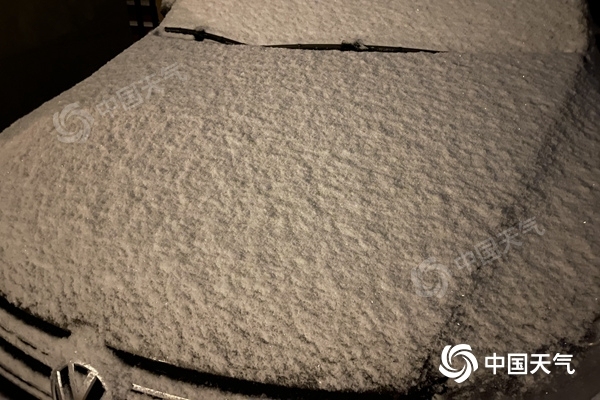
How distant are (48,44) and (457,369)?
8.05 ft

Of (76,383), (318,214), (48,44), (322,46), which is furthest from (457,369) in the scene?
(48,44)

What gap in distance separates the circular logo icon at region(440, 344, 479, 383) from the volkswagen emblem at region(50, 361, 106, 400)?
1.96ft

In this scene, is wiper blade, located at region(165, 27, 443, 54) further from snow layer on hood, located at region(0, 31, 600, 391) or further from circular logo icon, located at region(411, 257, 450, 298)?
circular logo icon, located at region(411, 257, 450, 298)

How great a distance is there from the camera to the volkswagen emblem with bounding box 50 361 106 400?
92cm

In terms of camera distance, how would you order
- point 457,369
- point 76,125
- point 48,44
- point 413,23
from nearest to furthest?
point 457,369 < point 76,125 < point 413,23 < point 48,44

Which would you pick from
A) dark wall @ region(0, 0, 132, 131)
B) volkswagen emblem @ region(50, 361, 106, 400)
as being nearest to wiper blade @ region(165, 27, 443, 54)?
volkswagen emblem @ region(50, 361, 106, 400)

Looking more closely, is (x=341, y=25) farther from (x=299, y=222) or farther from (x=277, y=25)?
(x=299, y=222)

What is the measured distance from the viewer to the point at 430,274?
88 cm

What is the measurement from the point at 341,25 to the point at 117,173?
0.75 meters

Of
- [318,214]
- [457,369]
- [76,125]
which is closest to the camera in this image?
[457,369]

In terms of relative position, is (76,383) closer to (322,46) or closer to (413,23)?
(322,46)

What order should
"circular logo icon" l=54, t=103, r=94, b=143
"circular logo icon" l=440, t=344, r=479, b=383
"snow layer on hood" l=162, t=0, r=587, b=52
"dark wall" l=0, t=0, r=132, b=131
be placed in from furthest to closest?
"dark wall" l=0, t=0, r=132, b=131
"snow layer on hood" l=162, t=0, r=587, b=52
"circular logo icon" l=54, t=103, r=94, b=143
"circular logo icon" l=440, t=344, r=479, b=383

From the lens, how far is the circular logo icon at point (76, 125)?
1.22 m

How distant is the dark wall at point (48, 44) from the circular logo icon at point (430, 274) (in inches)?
86.9
